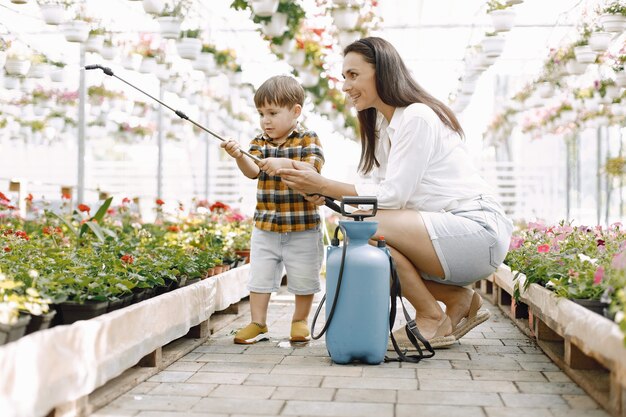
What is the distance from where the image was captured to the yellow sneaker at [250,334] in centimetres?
359

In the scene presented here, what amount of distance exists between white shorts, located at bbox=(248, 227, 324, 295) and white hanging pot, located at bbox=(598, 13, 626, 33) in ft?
16.6

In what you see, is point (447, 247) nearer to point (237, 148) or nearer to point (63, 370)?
point (237, 148)

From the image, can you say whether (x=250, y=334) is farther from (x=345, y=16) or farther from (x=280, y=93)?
(x=345, y=16)

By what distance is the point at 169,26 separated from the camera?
770cm

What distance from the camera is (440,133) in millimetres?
3301

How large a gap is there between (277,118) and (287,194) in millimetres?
332

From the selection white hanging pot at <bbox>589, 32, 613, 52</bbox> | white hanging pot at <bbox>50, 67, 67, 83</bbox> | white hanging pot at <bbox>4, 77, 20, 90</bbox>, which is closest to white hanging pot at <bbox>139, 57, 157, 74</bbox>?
white hanging pot at <bbox>50, 67, 67, 83</bbox>

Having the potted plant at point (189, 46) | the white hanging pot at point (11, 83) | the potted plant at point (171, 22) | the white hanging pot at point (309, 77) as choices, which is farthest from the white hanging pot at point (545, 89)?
the white hanging pot at point (11, 83)

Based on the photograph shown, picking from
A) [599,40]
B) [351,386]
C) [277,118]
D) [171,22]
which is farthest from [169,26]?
[351,386]

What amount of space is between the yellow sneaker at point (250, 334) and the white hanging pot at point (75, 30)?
4572mm

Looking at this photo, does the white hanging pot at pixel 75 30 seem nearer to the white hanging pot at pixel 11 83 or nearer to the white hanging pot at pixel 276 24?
the white hanging pot at pixel 276 24

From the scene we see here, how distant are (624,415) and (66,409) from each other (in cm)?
147

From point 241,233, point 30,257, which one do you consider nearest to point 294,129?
point 30,257

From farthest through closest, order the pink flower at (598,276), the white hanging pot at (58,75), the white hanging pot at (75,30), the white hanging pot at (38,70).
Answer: the white hanging pot at (58,75)
the white hanging pot at (38,70)
the white hanging pot at (75,30)
the pink flower at (598,276)
